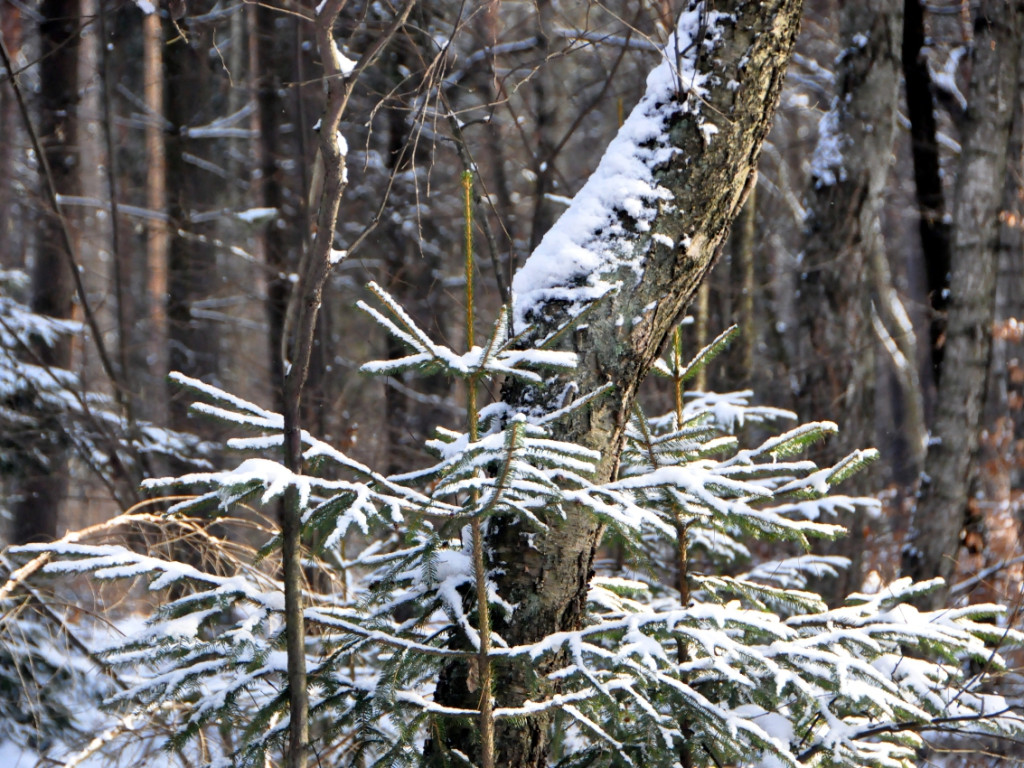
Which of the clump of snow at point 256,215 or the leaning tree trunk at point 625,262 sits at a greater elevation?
the clump of snow at point 256,215

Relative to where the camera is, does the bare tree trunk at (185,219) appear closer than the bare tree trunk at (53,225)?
No

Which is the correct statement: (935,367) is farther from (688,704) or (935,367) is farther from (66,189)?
(66,189)

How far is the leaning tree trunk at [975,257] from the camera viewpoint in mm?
6359

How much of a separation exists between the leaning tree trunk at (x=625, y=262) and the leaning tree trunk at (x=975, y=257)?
4250 mm

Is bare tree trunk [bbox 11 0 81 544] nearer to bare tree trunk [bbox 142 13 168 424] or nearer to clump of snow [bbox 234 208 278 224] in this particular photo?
bare tree trunk [bbox 142 13 168 424]

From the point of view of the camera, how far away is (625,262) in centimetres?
276

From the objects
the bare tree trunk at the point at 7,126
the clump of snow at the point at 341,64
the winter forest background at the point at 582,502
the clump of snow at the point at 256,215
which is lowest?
the winter forest background at the point at 582,502

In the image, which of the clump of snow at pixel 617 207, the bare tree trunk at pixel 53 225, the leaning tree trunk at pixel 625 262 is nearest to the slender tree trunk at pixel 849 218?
the leaning tree trunk at pixel 625 262

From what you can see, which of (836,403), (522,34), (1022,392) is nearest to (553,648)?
(836,403)

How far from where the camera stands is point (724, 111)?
2.81 metres

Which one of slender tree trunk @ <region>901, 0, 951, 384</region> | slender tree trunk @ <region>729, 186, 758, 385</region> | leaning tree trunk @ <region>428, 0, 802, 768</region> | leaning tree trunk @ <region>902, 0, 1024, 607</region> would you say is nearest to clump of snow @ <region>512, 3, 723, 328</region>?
leaning tree trunk @ <region>428, 0, 802, 768</region>

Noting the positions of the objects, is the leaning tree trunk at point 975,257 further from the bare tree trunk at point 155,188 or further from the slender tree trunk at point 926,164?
the bare tree trunk at point 155,188

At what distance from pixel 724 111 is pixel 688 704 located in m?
1.80

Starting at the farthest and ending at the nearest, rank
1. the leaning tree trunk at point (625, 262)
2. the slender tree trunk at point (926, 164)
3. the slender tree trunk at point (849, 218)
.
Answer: the slender tree trunk at point (926, 164) < the slender tree trunk at point (849, 218) < the leaning tree trunk at point (625, 262)
